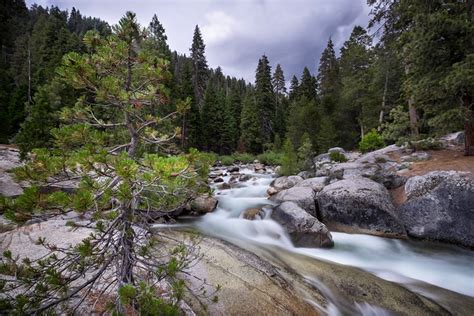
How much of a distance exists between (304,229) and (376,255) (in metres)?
2.07

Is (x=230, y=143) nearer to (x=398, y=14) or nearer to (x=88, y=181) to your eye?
(x=398, y=14)

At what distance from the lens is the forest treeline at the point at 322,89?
832 cm

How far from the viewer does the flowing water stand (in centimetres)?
511

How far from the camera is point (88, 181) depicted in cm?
183

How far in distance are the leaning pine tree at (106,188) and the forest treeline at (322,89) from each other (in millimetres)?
389

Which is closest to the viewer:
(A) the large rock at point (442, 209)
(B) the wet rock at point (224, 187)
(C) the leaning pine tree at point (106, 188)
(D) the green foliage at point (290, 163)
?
(C) the leaning pine tree at point (106, 188)

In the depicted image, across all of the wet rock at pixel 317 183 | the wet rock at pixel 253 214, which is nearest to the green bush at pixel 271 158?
the wet rock at pixel 317 183

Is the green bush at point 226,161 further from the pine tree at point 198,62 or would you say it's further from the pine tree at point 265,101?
the pine tree at point 198,62

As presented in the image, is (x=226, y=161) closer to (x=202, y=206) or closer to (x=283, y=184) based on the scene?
(x=283, y=184)

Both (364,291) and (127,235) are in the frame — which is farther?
(364,291)

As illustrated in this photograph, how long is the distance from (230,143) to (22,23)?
48.8 metres

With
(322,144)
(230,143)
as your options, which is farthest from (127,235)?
(230,143)

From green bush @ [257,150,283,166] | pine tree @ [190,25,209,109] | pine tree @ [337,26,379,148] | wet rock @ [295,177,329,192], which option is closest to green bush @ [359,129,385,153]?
pine tree @ [337,26,379,148]

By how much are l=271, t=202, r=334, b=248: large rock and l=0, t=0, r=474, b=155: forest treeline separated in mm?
4159
